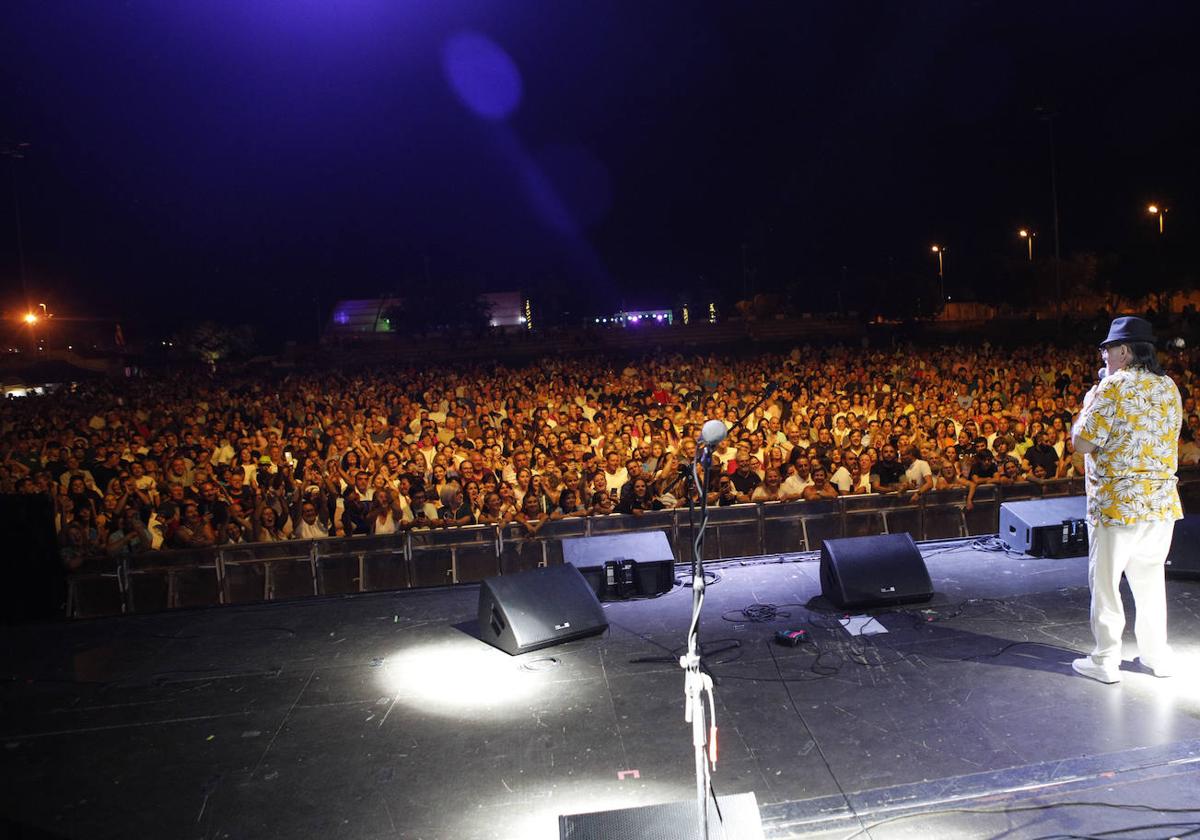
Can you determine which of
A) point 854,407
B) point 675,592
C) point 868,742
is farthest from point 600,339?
point 868,742

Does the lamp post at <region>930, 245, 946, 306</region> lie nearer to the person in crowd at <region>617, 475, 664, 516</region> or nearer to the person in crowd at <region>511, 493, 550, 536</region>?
the person in crowd at <region>617, 475, 664, 516</region>

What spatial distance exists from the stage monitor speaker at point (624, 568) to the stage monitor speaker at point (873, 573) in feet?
3.49

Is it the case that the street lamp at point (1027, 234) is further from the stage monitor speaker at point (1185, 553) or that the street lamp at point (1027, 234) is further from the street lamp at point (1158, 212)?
the stage monitor speaker at point (1185, 553)

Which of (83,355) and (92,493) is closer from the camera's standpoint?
(92,493)

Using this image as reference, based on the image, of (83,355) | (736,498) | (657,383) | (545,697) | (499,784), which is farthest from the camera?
(83,355)

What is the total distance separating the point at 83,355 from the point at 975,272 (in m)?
41.4

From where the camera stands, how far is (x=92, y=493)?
7.39 m

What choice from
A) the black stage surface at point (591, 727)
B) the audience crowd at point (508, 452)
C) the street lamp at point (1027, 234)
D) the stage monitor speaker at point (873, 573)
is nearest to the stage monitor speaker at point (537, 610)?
the black stage surface at point (591, 727)

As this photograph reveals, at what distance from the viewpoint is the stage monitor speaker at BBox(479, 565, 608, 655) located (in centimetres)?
454

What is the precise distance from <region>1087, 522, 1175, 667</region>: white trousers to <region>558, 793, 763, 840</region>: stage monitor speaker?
2148mm

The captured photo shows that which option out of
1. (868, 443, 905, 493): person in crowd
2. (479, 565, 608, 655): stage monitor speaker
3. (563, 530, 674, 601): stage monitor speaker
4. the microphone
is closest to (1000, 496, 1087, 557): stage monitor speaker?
(868, 443, 905, 493): person in crowd

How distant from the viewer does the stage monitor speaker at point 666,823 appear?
8.30ft

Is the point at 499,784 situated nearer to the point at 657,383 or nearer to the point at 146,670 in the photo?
the point at 146,670

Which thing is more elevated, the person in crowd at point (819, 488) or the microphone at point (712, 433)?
the microphone at point (712, 433)
